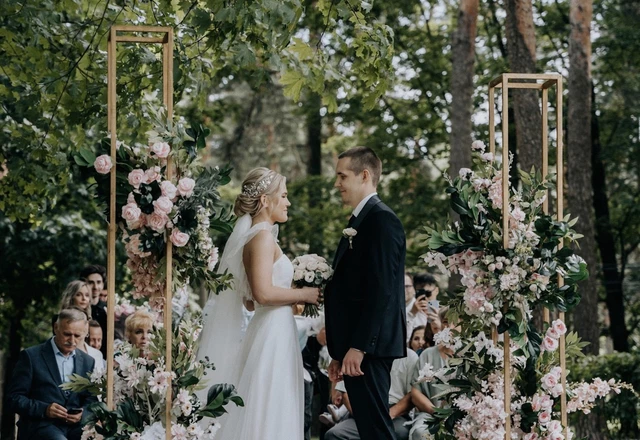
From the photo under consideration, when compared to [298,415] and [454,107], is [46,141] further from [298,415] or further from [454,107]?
[454,107]

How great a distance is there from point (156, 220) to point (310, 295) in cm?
125

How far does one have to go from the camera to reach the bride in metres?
5.98

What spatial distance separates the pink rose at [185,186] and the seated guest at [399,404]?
3100 millimetres

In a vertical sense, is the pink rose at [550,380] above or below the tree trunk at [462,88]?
below

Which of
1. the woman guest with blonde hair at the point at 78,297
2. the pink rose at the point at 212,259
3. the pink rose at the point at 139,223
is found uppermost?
the pink rose at the point at 139,223

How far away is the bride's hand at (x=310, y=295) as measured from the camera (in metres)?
6.00

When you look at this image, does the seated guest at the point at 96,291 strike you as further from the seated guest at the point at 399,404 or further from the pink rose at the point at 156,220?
the pink rose at the point at 156,220

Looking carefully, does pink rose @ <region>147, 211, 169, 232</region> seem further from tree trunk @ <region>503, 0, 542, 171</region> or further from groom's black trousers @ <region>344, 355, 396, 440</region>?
tree trunk @ <region>503, 0, 542, 171</region>

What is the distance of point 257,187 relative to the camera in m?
6.14

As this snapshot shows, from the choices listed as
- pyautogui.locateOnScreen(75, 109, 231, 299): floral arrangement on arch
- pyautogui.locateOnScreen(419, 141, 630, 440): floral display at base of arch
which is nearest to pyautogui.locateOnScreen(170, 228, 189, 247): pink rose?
pyautogui.locateOnScreen(75, 109, 231, 299): floral arrangement on arch

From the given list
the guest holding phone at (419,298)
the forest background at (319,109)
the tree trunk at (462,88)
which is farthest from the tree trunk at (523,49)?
the guest holding phone at (419,298)

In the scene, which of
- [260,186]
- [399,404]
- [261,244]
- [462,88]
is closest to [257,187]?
[260,186]

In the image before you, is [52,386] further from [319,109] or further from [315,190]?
[315,190]

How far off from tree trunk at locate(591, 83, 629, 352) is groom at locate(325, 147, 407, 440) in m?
13.1
